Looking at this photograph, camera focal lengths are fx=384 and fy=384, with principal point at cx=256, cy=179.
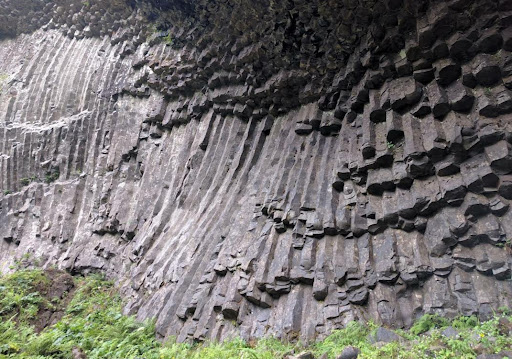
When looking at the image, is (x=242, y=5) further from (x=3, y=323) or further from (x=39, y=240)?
(x=39, y=240)

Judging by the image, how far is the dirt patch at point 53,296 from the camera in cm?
947

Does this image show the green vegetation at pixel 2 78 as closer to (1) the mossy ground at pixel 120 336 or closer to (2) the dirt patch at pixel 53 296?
(2) the dirt patch at pixel 53 296

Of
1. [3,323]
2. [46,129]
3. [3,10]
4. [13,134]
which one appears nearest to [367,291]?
[3,323]

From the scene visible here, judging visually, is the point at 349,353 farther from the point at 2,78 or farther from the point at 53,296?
the point at 2,78

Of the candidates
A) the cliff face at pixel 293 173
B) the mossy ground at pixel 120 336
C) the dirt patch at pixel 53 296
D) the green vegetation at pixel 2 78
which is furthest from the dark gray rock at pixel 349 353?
the green vegetation at pixel 2 78

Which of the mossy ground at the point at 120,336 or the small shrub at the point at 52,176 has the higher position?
the small shrub at the point at 52,176

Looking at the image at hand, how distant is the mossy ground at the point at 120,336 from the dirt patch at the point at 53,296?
39 mm

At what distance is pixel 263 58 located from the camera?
10.3 meters

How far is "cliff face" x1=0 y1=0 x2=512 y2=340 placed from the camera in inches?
225

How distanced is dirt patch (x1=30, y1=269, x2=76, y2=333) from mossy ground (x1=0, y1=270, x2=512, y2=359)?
39 millimetres

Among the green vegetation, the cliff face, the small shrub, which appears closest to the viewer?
the cliff face

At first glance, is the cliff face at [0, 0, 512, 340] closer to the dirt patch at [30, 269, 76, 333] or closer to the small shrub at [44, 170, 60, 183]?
the small shrub at [44, 170, 60, 183]

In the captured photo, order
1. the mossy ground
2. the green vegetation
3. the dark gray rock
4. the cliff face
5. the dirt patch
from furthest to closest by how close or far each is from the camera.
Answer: the green vegetation, the dirt patch, the cliff face, the dark gray rock, the mossy ground

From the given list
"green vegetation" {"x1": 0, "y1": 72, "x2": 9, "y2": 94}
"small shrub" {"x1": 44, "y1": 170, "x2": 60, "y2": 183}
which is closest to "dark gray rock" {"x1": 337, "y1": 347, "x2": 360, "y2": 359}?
"small shrub" {"x1": 44, "y1": 170, "x2": 60, "y2": 183}
